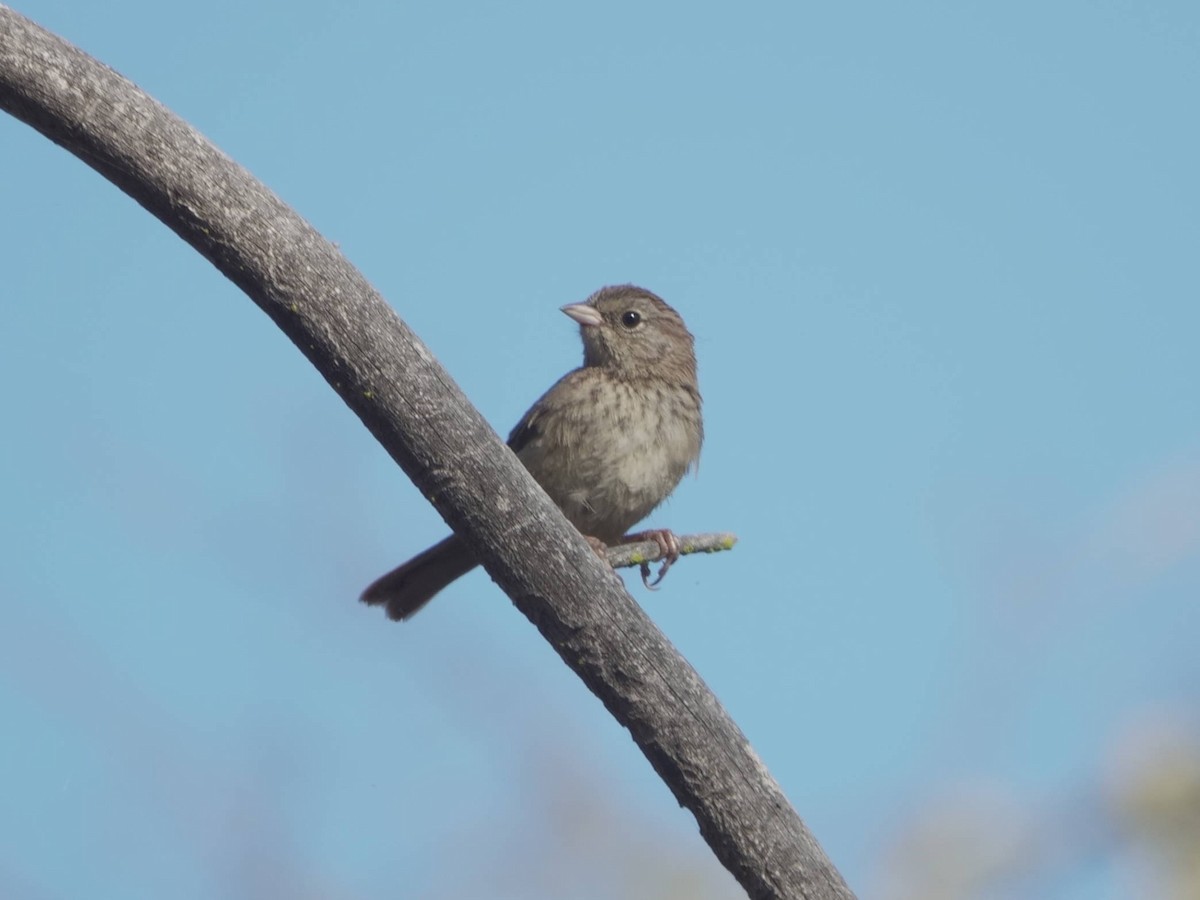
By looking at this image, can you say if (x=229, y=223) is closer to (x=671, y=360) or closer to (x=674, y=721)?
(x=674, y=721)

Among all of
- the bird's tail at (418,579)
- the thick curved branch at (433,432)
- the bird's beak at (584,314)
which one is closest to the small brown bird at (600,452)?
the bird's tail at (418,579)

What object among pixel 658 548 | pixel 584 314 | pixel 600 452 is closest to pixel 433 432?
pixel 658 548

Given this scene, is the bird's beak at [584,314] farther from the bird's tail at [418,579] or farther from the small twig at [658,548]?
the small twig at [658,548]

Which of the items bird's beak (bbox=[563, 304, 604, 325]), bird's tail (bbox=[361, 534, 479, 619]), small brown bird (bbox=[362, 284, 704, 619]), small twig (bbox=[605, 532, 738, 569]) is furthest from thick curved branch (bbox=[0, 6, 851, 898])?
bird's beak (bbox=[563, 304, 604, 325])

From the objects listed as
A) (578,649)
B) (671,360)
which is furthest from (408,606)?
(578,649)

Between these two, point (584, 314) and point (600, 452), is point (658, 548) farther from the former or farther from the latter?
point (584, 314)
